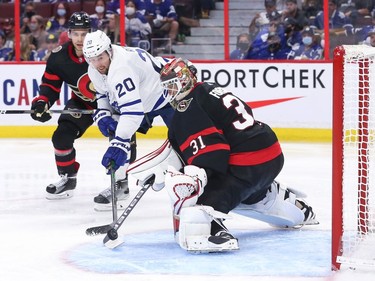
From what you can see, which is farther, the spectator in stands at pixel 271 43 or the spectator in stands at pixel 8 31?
the spectator in stands at pixel 8 31

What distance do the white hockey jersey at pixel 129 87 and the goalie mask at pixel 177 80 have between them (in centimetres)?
59

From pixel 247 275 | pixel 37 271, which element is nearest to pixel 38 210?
pixel 37 271

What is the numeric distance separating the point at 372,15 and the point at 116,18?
201cm

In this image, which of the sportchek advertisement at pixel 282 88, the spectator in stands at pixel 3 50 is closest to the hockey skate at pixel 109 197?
the sportchek advertisement at pixel 282 88

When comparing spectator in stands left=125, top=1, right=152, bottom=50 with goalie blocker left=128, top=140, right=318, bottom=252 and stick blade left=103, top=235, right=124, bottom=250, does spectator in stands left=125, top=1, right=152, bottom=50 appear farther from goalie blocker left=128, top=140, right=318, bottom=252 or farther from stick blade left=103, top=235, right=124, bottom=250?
stick blade left=103, top=235, right=124, bottom=250

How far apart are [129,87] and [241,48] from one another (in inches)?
126

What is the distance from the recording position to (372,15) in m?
7.07

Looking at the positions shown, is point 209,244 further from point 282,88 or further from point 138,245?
point 282,88

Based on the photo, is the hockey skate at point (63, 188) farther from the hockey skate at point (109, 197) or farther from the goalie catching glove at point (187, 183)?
the goalie catching glove at point (187, 183)

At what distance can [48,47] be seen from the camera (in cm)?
761

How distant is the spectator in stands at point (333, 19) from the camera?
7135mm

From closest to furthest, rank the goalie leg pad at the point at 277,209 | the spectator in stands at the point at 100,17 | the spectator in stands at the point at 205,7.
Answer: the goalie leg pad at the point at 277,209
the spectator in stands at the point at 205,7
the spectator in stands at the point at 100,17

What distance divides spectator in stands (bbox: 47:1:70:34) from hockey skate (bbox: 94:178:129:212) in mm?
2993

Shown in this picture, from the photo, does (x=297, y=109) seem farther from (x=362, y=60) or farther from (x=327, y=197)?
(x=362, y=60)
